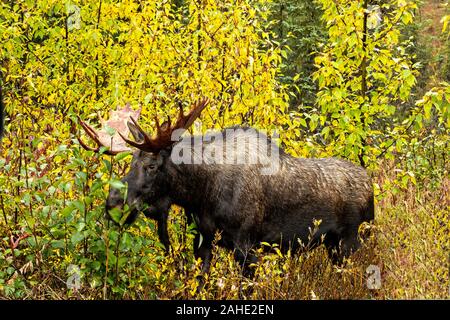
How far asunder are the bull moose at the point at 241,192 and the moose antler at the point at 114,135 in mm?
25

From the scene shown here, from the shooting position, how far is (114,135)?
5414 millimetres

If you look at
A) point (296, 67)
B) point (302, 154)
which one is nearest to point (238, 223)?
point (302, 154)

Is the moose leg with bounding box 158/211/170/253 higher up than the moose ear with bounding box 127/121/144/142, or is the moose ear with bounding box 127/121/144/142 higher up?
the moose ear with bounding box 127/121/144/142

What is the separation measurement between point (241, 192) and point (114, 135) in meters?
1.25

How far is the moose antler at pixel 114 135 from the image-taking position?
5.14 meters

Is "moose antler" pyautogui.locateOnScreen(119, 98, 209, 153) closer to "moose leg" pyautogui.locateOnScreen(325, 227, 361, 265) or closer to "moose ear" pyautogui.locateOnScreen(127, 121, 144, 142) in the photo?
"moose ear" pyautogui.locateOnScreen(127, 121, 144, 142)

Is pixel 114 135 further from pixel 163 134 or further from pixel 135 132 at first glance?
pixel 163 134

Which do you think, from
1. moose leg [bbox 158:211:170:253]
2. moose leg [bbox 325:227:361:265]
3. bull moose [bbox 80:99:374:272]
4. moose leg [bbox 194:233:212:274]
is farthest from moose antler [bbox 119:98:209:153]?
moose leg [bbox 325:227:361:265]

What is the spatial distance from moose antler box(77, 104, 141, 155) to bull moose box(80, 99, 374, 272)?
25 millimetres

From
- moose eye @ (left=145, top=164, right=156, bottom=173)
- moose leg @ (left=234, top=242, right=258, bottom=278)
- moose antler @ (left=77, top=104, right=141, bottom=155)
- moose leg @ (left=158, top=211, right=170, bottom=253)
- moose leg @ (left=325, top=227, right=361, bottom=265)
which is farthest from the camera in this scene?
moose leg @ (left=325, top=227, right=361, bottom=265)

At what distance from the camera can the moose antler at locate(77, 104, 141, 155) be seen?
5145 mm

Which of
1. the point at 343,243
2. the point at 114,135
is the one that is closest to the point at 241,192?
the point at 114,135

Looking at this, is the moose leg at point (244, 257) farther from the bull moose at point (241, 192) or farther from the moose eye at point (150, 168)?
the moose eye at point (150, 168)

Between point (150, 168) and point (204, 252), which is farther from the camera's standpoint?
point (204, 252)
